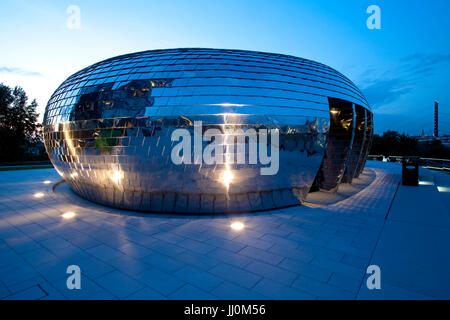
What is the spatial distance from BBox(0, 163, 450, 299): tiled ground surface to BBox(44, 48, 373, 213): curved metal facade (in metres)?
0.85

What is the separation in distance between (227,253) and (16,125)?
41.7 meters

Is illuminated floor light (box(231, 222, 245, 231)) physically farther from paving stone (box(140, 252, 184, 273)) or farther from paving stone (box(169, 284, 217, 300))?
paving stone (box(169, 284, 217, 300))

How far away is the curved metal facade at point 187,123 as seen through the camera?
23.8 ft

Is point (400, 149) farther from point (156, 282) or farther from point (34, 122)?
point (34, 122)

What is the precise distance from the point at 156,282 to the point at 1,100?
4164cm

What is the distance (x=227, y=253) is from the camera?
503 cm

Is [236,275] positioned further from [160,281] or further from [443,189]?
[443,189]

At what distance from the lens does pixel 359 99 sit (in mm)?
11031

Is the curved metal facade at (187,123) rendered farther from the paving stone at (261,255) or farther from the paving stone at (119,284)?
the paving stone at (119,284)

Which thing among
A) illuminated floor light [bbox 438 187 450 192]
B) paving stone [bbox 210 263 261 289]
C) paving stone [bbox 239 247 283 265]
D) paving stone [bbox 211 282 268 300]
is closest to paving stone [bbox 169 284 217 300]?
paving stone [bbox 211 282 268 300]

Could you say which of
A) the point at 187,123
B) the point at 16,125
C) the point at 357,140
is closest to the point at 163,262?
the point at 187,123

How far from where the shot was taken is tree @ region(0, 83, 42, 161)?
1185 inches
